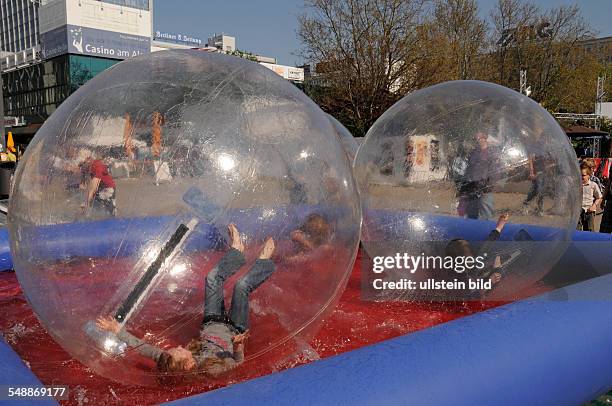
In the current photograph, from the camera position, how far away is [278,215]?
236 centimetres

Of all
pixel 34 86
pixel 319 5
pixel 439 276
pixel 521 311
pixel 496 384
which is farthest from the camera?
pixel 34 86

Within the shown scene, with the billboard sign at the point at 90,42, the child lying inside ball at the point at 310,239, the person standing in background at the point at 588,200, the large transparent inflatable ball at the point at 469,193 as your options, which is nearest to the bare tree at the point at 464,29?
the person standing in background at the point at 588,200

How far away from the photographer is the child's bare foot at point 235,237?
2.28m

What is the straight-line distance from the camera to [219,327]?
7.81 ft

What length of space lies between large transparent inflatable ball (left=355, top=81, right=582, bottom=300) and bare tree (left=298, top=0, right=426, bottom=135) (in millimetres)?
15302

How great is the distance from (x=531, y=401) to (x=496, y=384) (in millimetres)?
287

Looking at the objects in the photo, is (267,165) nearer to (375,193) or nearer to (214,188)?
(214,188)

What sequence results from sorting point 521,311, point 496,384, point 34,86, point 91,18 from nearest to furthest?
1. point 496,384
2. point 521,311
3. point 91,18
4. point 34,86

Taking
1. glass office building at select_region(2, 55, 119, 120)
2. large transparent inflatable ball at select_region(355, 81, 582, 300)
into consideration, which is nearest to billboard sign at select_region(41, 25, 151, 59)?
glass office building at select_region(2, 55, 119, 120)

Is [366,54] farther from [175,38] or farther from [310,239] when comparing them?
[175,38]

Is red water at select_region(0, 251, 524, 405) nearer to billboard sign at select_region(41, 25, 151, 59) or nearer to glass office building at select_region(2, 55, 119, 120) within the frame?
glass office building at select_region(2, 55, 119, 120)

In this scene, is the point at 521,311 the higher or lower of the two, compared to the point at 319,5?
lower

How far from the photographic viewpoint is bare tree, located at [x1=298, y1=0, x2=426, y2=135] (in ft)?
59.6

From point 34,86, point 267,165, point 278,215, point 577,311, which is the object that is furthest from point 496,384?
point 34,86
